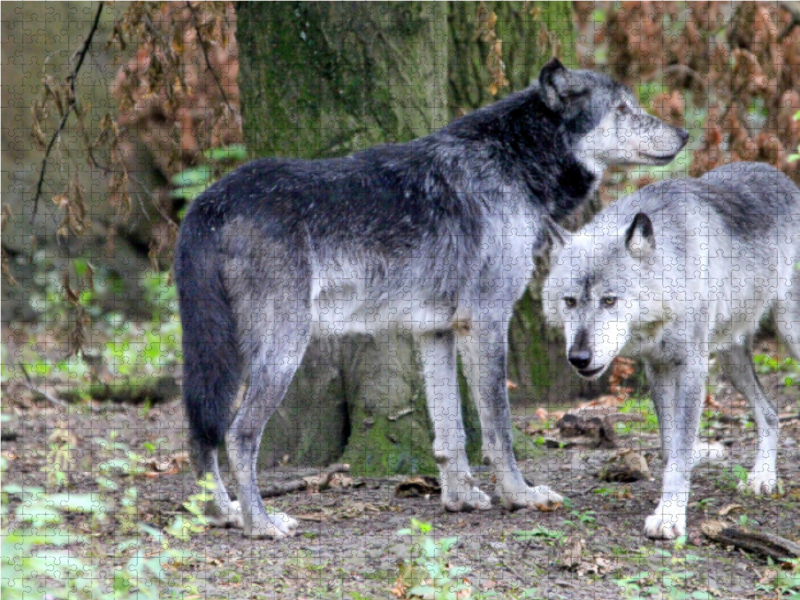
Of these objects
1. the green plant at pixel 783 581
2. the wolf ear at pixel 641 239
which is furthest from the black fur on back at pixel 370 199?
the green plant at pixel 783 581

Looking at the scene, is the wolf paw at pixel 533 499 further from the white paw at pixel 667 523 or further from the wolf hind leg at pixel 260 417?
the wolf hind leg at pixel 260 417

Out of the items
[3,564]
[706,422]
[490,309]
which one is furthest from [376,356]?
[3,564]

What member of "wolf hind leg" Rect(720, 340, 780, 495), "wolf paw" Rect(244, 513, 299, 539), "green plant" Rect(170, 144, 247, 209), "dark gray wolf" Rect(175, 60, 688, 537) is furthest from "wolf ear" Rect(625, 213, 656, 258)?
"green plant" Rect(170, 144, 247, 209)

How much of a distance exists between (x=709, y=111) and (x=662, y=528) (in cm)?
498

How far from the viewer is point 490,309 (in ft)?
16.2

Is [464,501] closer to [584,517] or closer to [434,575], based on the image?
[584,517]

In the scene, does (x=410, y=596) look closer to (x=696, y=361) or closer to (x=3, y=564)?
(x=3, y=564)

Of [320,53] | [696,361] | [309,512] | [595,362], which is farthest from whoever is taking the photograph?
[320,53]

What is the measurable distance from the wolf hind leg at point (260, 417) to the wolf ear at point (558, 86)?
1.99m

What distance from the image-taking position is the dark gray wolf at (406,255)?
14.6 ft

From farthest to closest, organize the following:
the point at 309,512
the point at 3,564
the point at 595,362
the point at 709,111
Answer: the point at 709,111 < the point at 309,512 < the point at 595,362 < the point at 3,564

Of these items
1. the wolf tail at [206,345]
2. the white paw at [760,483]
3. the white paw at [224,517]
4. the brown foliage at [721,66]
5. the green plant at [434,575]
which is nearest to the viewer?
the green plant at [434,575]

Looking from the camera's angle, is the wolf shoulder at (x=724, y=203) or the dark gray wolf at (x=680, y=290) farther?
the wolf shoulder at (x=724, y=203)

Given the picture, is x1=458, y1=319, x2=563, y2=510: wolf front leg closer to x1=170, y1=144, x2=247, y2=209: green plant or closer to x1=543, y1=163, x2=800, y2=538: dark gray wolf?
x1=543, y1=163, x2=800, y2=538: dark gray wolf
